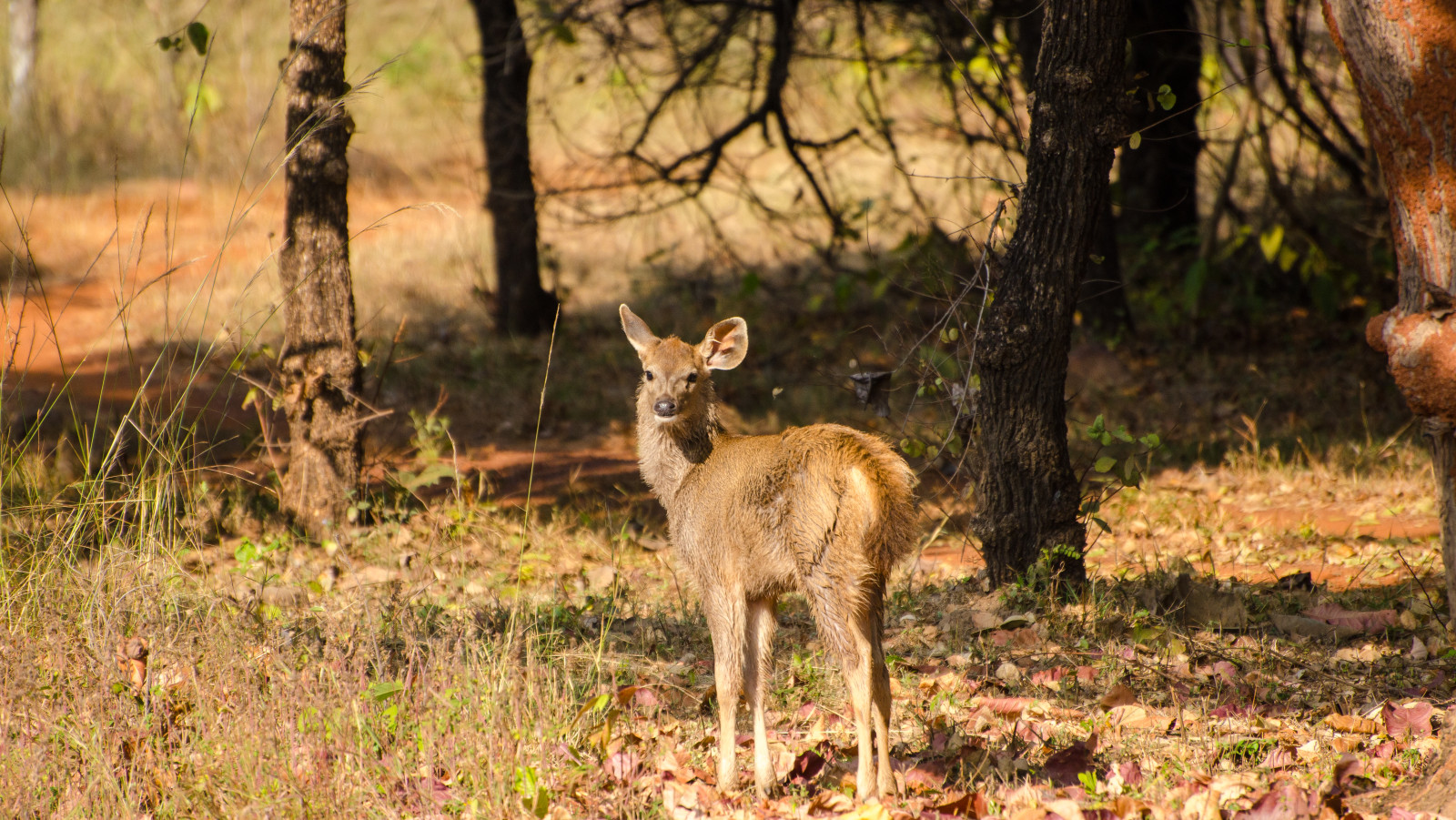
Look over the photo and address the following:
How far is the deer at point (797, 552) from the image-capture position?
3.84 meters

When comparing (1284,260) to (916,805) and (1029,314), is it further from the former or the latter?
(916,805)

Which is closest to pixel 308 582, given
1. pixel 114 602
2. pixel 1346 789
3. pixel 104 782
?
pixel 114 602

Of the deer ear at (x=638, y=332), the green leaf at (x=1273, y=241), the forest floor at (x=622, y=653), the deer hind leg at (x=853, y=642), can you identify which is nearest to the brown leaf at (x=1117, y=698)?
Answer: the forest floor at (x=622, y=653)

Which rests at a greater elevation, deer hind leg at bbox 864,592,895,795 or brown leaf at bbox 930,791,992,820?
deer hind leg at bbox 864,592,895,795

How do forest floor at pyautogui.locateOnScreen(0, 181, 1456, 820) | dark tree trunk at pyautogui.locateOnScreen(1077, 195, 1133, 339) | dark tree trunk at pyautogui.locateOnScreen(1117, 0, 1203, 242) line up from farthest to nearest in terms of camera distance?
dark tree trunk at pyautogui.locateOnScreen(1117, 0, 1203, 242), dark tree trunk at pyautogui.locateOnScreen(1077, 195, 1133, 339), forest floor at pyautogui.locateOnScreen(0, 181, 1456, 820)

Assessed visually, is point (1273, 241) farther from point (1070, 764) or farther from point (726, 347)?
point (1070, 764)

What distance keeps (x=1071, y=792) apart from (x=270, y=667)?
279cm

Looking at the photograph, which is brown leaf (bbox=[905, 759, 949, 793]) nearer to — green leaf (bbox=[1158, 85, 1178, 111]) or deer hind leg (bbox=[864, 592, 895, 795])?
deer hind leg (bbox=[864, 592, 895, 795])

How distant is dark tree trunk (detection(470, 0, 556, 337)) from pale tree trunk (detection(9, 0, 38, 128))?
9.12 metres

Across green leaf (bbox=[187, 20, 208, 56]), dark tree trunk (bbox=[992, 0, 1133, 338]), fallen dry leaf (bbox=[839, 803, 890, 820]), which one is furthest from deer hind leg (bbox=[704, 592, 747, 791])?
dark tree trunk (bbox=[992, 0, 1133, 338])

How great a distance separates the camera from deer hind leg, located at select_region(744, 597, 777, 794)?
4.00 meters

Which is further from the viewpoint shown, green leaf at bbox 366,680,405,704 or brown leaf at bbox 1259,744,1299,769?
brown leaf at bbox 1259,744,1299,769

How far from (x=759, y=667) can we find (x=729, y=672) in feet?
0.52

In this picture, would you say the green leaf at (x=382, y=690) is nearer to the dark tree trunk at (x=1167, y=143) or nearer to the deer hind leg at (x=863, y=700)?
the deer hind leg at (x=863, y=700)
